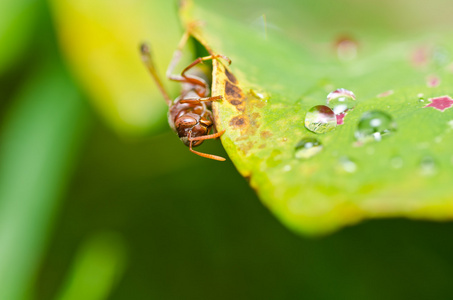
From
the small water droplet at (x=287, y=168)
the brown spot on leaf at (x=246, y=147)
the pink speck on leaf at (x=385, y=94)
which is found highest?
the pink speck on leaf at (x=385, y=94)

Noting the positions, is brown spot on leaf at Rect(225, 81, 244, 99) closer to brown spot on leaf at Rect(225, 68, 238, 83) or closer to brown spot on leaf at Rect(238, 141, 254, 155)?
brown spot on leaf at Rect(225, 68, 238, 83)

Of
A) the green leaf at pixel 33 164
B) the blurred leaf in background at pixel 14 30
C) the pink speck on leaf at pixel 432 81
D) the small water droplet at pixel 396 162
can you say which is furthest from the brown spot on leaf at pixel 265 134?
the blurred leaf in background at pixel 14 30

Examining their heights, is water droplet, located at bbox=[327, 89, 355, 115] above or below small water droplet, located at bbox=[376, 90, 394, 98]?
below

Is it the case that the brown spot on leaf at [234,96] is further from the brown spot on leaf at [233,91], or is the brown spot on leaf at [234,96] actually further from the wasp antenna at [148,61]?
the wasp antenna at [148,61]

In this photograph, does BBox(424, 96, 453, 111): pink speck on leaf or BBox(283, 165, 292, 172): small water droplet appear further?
BBox(424, 96, 453, 111): pink speck on leaf

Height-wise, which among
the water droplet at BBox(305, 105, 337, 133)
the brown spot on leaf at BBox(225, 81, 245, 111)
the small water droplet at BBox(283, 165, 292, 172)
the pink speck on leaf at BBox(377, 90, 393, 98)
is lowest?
the small water droplet at BBox(283, 165, 292, 172)

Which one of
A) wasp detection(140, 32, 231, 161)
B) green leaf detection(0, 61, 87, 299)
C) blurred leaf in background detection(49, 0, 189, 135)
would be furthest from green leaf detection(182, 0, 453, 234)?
green leaf detection(0, 61, 87, 299)

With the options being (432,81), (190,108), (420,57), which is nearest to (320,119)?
(432,81)

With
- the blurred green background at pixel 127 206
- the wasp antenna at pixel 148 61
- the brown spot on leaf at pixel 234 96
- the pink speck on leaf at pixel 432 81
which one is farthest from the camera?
the wasp antenna at pixel 148 61
